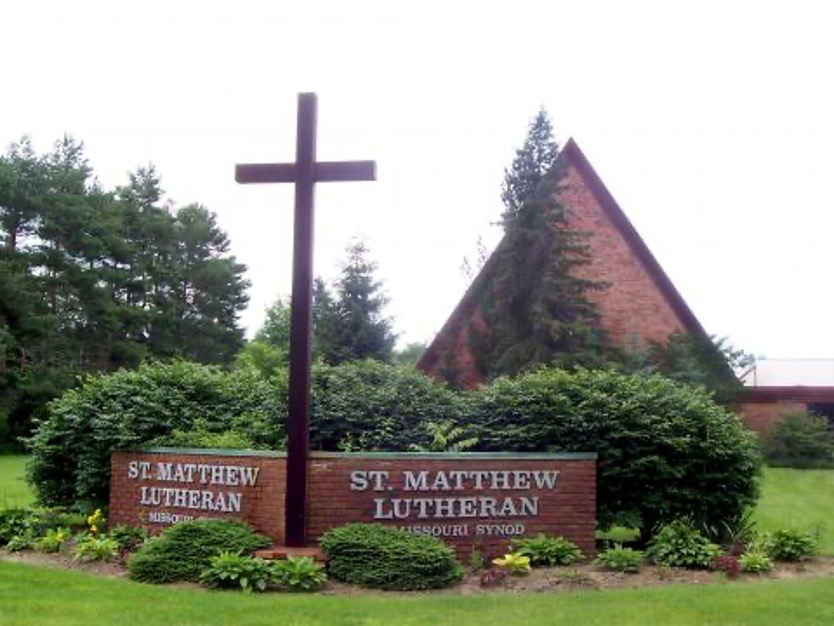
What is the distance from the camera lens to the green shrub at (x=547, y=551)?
10922mm

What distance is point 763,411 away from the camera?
35.8m

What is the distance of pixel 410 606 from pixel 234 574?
178 cm

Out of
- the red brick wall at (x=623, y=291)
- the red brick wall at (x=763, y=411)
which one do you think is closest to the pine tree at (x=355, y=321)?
the red brick wall at (x=623, y=291)

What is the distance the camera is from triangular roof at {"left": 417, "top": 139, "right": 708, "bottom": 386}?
34188 millimetres

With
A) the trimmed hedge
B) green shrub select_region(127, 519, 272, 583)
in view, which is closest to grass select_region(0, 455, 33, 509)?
the trimmed hedge

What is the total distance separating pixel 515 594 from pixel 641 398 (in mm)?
4249

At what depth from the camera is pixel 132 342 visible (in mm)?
59094

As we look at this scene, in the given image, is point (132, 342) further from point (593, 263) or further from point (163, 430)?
point (163, 430)

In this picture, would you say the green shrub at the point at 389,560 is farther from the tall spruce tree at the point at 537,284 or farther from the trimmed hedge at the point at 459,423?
the tall spruce tree at the point at 537,284

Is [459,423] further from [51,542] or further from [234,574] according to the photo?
[51,542]

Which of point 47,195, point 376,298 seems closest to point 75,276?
point 47,195

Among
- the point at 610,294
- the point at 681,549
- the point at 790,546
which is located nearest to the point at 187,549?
the point at 681,549

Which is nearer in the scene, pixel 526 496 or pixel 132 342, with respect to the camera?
pixel 526 496

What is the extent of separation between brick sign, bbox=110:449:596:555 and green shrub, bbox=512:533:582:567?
1.14 ft
